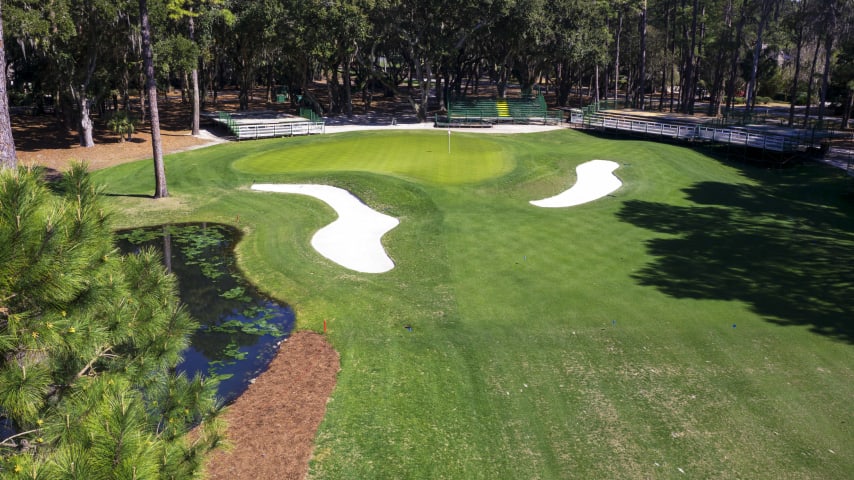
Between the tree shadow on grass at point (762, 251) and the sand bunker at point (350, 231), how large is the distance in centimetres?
842

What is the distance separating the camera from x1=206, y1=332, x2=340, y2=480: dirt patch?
9.66 meters

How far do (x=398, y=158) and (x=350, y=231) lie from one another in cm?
1138

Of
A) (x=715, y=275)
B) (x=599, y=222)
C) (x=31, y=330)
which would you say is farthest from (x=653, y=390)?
(x=599, y=222)

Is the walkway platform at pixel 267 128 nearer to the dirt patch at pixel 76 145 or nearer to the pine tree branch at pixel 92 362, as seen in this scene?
the dirt patch at pixel 76 145

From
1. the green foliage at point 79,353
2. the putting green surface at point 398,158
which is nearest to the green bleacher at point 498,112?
the putting green surface at point 398,158

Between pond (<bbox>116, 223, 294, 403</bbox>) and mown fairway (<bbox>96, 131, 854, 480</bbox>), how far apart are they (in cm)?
80

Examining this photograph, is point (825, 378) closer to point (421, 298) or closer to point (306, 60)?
point (421, 298)

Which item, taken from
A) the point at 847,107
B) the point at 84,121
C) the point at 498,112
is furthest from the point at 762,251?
the point at 847,107

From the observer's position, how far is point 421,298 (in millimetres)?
16578

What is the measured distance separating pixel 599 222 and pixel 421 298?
9.89 m

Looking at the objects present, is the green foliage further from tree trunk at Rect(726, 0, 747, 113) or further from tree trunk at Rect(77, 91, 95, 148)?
tree trunk at Rect(726, 0, 747, 113)

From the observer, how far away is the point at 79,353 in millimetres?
5453

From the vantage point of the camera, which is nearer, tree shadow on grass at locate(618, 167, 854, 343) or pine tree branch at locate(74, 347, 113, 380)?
pine tree branch at locate(74, 347, 113, 380)

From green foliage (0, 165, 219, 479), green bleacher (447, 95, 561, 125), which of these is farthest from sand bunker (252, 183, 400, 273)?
green bleacher (447, 95, 561, 125)
